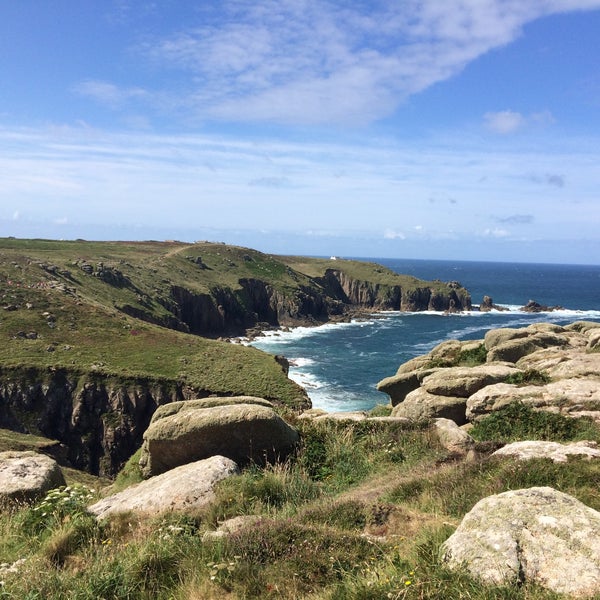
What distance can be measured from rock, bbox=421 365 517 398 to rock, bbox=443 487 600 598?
13981 millimetres

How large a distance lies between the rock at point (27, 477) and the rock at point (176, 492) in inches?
57.1

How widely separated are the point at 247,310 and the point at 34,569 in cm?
14196

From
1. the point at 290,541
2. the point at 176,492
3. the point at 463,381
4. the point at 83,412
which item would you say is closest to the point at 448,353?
the point at 463,381

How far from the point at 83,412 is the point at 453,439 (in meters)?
54.9

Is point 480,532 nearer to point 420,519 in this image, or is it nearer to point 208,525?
point 420,519

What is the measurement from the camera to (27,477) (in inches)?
472

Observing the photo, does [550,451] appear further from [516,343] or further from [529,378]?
[516,343]

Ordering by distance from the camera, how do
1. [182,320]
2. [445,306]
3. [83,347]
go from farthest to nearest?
[445,306] < [182,320] < [83,347]

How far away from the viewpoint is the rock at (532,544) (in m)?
5.77

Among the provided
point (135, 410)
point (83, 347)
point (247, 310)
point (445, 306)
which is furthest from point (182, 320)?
point (445, 306)

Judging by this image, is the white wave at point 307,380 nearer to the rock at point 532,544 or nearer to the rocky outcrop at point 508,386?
the rocky outcrop at point 508,386

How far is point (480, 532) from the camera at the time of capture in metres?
6.57

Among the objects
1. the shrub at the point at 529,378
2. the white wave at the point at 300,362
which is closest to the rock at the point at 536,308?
the white wave at the point at 300,362

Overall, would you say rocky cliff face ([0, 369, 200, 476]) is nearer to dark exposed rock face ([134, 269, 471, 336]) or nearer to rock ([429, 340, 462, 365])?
rock ([429, 340, 462, 365])
